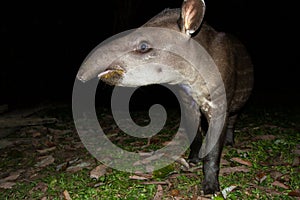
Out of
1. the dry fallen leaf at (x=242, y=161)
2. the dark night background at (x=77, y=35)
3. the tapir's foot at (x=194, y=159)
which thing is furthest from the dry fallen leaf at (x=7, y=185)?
the dark night background at (x=77, y=35)

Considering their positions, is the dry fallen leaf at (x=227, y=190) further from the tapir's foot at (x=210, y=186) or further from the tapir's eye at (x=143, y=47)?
the tapir's eye at (x=143, y=47)

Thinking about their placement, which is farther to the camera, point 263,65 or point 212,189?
point 263,65

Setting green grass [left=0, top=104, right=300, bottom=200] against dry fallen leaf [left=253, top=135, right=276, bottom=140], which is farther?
dry fallen leaf [left=253, top=135, right=276, bottom=140]

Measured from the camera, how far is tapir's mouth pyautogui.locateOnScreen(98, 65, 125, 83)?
11.5 ft

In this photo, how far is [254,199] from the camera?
12.3 ft

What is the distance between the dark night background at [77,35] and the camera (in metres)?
14.7

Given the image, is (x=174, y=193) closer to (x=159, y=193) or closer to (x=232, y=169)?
(x=159, y=193)

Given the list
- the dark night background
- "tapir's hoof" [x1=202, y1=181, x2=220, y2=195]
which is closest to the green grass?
"tapir's hoof" [x1=202, y1=181, x2=220, y2=195]

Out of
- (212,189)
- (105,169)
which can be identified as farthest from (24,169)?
(212,189)

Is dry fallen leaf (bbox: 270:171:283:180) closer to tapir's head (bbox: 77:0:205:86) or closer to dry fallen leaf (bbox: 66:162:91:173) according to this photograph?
tapir's head (bbox: 77:0:205:86)

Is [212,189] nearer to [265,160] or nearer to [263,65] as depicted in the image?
[265,160]

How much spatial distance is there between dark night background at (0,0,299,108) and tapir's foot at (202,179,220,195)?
403 inches

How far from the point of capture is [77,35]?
16.8m

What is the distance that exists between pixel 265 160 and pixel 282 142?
1.97ft
